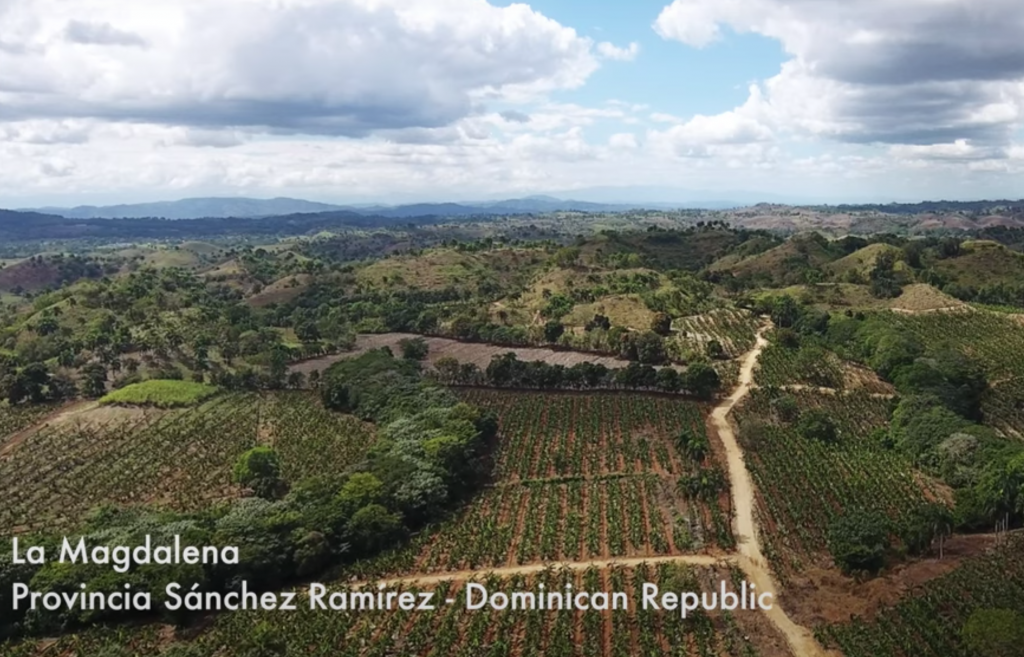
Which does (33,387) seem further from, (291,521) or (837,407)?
(837,407)

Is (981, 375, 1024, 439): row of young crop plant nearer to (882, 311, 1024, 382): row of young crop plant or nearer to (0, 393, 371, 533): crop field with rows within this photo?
(882, 311, 1024, 382): row of young crop plant

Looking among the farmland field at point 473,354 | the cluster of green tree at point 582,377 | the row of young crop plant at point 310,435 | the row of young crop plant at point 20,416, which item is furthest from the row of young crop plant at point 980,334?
the row of young crop plant at point 20,416

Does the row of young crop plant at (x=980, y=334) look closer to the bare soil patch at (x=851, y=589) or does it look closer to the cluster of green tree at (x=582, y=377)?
the cluster of green tree at (x=582, y=377)

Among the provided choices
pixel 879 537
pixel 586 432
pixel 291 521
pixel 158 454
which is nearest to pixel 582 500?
pixel 586 432

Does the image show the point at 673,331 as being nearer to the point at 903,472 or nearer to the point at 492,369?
the point at 492,369

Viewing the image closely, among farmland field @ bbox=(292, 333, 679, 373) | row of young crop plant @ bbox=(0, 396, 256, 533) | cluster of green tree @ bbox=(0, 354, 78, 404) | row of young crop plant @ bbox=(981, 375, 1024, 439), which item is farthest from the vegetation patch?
row of young crop plant @ bbox=(981, 375, 1024, 439)

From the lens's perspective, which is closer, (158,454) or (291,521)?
(291,521)
